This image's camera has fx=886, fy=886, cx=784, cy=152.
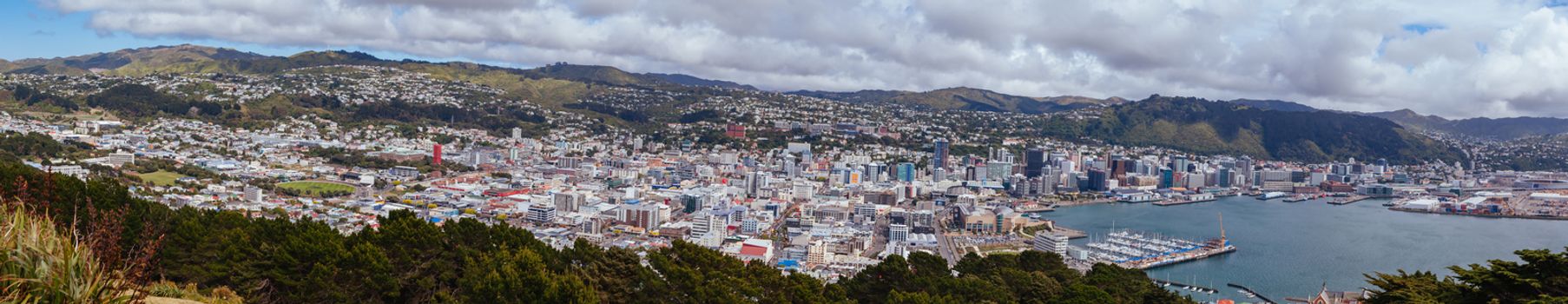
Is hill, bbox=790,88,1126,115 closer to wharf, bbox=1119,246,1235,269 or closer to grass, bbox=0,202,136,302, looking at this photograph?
wharf, bbox=1119,246,1235,269

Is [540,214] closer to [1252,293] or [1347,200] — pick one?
[1252,293]

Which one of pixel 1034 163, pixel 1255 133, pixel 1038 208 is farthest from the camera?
pixel 1255 133

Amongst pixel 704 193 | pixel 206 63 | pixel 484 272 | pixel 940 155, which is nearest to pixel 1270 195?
pixel 940 155

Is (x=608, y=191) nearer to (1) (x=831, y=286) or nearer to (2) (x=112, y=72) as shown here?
(1) (x=831, y=286)

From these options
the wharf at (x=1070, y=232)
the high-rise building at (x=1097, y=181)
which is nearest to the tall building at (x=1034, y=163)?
the high-rise building at (x=1097, y=181)

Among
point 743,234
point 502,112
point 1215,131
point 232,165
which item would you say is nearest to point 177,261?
point 743,234

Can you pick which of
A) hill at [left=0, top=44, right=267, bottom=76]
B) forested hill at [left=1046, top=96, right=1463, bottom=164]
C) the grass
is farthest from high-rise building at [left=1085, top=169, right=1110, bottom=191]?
hill at [left=0, top=44, right=267, bottom=76]
